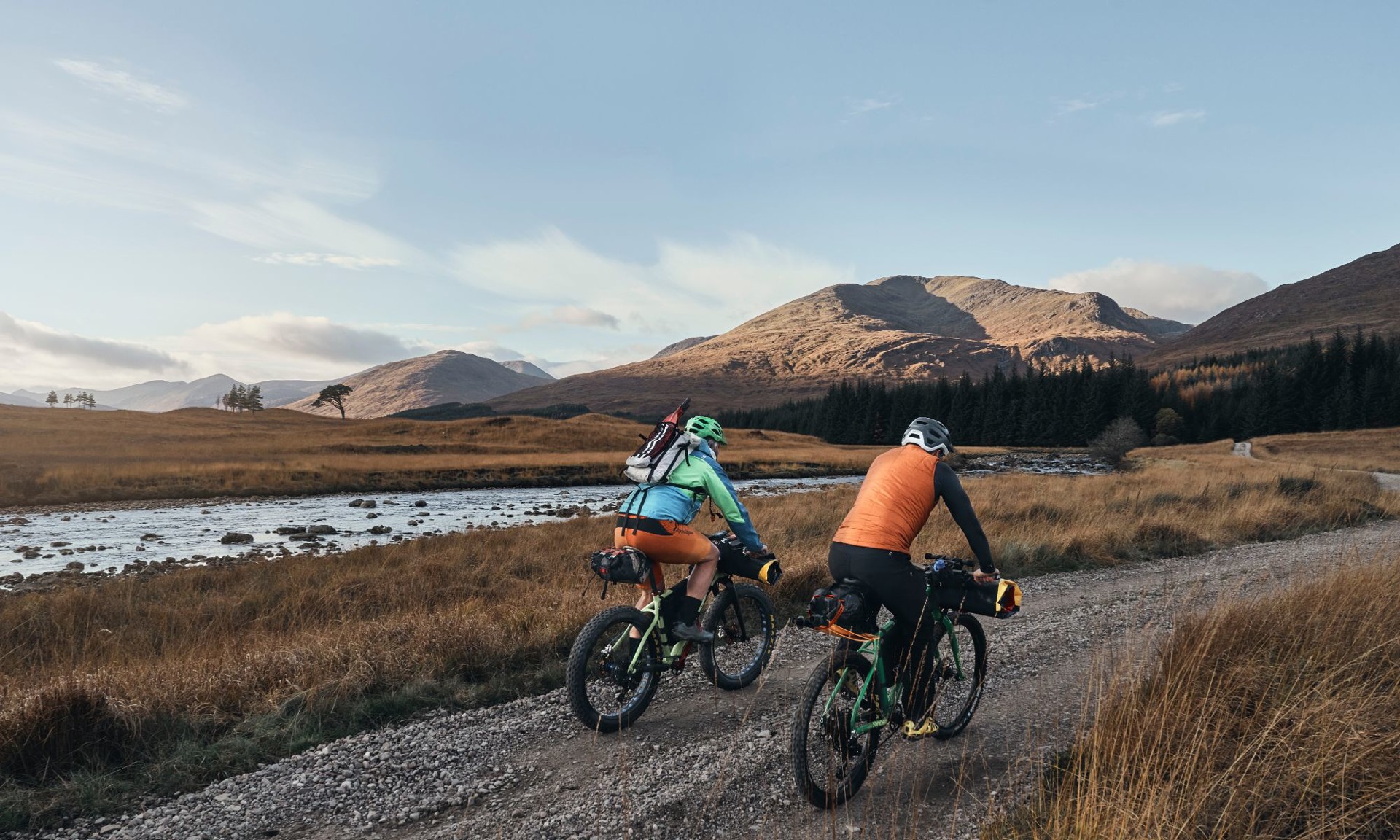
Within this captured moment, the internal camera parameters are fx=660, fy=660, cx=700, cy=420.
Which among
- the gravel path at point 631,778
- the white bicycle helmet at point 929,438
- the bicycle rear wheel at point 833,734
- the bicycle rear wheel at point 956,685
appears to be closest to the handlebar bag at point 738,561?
the gravel path at point 631,778

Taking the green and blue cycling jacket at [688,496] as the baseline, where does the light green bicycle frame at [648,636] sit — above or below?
below

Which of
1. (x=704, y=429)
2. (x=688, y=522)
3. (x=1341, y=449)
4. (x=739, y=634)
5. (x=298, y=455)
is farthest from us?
(x=298, y=455)

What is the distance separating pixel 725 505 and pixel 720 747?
199cm

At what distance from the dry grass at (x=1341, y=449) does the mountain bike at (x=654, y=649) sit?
4974 cm

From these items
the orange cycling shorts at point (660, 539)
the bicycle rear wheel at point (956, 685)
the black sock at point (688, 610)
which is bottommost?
the bicycle rear wheel at point (956, 685)

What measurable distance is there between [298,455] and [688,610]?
63669mm

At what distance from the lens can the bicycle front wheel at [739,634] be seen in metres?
6.64

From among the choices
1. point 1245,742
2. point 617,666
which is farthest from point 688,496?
point 1245,742

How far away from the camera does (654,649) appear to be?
5.94 meters

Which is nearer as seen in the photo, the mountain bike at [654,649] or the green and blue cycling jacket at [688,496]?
the mountain bike at [654,649]

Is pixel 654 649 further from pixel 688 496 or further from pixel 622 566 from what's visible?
pixel 688 496

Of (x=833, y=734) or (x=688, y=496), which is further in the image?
(x=688, y=496)

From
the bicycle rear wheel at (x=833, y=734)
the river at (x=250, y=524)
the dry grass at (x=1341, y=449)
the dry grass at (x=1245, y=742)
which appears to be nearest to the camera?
the dry grass at (x=1245, y=742)

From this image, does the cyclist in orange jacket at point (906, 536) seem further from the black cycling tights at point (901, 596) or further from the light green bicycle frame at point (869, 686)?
the light green bicycle frame at point (869, 686)
